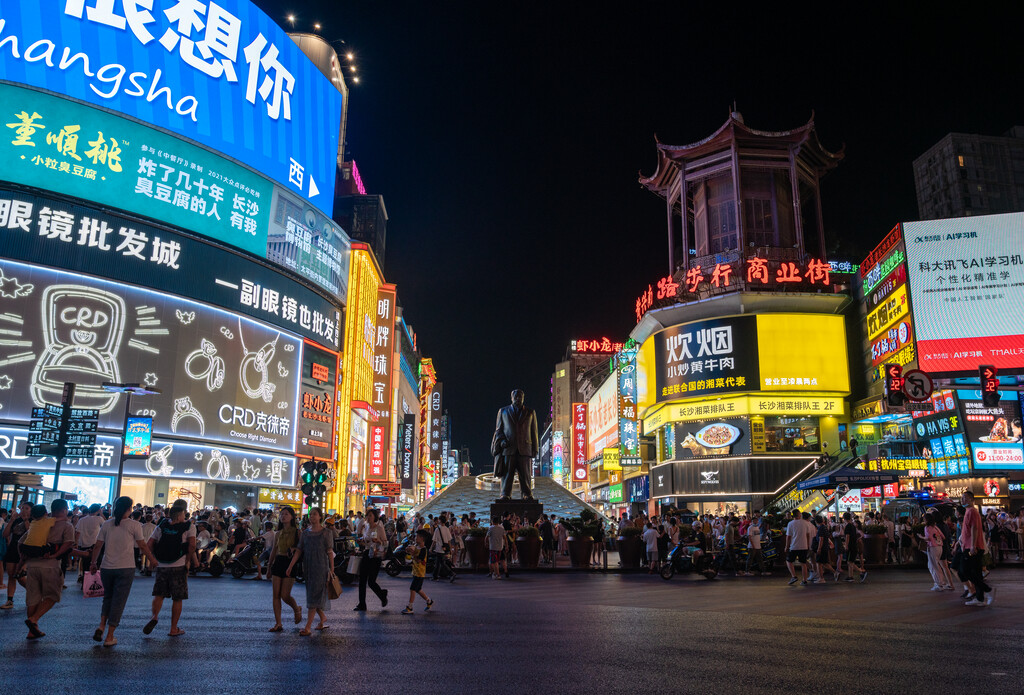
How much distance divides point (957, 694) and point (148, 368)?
35.0 metres

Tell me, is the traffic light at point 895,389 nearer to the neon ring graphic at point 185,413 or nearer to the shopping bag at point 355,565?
the shopping bag at point 355,565

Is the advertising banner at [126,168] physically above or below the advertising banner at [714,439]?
above

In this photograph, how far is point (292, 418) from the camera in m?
42.9

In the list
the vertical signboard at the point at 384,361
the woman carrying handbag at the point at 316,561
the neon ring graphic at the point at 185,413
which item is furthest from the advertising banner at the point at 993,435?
the vertical signboard at the point at 384,361

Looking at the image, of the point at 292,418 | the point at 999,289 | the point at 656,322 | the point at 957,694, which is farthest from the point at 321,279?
the point at 957,694

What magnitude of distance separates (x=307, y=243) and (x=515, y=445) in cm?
2504

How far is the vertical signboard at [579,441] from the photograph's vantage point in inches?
3720

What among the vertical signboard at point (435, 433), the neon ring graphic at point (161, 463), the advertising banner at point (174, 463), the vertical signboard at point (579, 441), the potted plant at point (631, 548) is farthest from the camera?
the vertical signboard at point (435, 433)

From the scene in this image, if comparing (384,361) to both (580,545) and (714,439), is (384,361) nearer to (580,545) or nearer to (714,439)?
(714,439)

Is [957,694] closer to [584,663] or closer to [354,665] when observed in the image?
[584,663]

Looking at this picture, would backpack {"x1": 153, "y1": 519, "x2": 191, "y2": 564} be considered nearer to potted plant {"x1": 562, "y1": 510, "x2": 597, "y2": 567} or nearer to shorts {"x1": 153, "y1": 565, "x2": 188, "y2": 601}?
shorts {"x1": 153, "y1": 565, "x2": 188, "y2": 601}

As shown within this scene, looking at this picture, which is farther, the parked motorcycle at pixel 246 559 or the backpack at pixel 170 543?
the parked motorcycle at pixel 246 559

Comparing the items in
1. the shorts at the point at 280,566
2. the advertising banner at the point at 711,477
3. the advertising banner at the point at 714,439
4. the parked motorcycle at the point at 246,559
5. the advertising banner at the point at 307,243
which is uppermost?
the advertising banner at the point at 307,243

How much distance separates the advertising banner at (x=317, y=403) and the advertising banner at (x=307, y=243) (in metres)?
Result: 4.59
